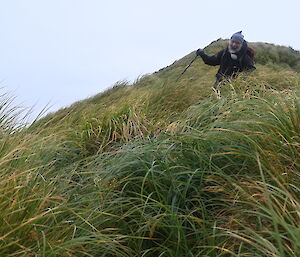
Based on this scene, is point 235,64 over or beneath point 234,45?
beneath

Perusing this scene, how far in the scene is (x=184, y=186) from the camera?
9.78 feet

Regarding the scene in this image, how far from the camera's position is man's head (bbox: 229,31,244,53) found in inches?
299

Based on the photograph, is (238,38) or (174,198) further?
(238,38)

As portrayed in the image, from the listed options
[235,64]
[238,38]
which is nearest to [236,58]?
[235,64]

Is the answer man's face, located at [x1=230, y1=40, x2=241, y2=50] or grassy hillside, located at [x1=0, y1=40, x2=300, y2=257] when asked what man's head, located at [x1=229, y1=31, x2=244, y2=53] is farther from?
grassy hillside, located at [x1=0, y1=40, x2=300, y2=257]

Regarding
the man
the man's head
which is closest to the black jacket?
the man

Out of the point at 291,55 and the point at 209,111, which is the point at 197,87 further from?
the point at 291,55

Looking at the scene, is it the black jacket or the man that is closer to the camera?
the man

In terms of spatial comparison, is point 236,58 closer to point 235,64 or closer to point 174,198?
point 235,64

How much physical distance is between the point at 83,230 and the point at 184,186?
80 centimetres

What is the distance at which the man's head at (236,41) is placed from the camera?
25.0 ft

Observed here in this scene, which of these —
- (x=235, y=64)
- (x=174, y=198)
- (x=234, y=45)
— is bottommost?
(x=174, y=198)

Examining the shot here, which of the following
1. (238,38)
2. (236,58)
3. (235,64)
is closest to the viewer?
(238,38)

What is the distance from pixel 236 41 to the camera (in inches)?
300
